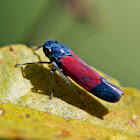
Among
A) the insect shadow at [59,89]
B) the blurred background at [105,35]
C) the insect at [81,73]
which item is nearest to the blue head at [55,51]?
the insect at [81,73]

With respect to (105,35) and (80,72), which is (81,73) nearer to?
(80,72)

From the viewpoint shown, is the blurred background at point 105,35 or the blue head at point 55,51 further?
the blurred background at point 105,35

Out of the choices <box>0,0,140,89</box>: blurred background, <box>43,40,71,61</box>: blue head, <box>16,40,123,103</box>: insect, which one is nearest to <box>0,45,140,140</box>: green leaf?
<box>16,40,123,103</box>: insect

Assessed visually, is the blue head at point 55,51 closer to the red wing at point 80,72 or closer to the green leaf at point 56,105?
the red wing at point 80,72

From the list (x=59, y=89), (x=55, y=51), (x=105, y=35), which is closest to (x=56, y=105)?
(x=59, y=89)

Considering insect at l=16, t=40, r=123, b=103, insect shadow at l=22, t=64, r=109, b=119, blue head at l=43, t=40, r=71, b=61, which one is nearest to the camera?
insect shadow at l=22, t=64, r=109, b=119

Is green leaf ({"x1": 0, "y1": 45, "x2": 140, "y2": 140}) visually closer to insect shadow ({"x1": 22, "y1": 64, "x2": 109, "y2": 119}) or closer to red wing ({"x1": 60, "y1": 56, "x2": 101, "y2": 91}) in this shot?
insect shadow ({"x1": 22, "y1": 64, "x2": 109, "y2": 119})

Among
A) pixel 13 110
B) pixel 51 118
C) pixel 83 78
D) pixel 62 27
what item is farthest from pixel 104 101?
pixel 62 27
